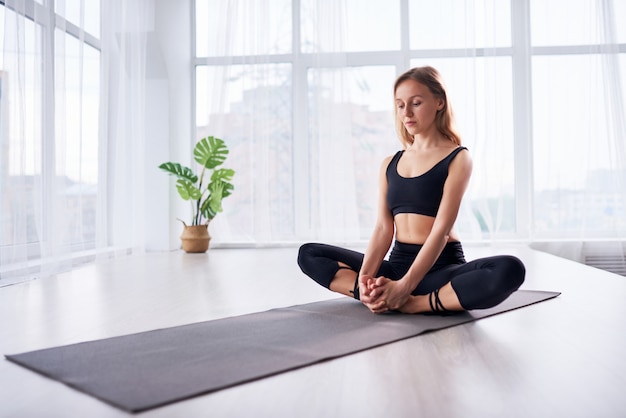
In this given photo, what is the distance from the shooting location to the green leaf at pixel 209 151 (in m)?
5.43

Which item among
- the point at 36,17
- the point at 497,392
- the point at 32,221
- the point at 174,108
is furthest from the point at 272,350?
the point at 174,108

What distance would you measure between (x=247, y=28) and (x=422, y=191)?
409 cm

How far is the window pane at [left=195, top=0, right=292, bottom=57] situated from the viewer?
590cm

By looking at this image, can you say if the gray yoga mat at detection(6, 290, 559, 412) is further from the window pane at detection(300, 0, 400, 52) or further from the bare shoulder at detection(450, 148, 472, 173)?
the window pane at detection(300, 0, 400, 52)

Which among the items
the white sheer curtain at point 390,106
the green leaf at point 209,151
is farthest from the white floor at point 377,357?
the white sheer curtain at point 390,106

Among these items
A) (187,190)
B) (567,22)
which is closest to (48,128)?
(187,190)

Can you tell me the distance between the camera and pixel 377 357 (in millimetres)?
1676

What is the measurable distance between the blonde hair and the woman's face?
2 cm

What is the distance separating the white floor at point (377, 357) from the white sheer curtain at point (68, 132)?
46 centimetres

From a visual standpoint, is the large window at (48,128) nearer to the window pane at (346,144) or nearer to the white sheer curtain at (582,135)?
the window pane at (346,144)

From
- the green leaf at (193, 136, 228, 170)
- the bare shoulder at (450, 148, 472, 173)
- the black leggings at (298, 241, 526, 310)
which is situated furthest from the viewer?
the green leaf at (193, 136, 228, 170)

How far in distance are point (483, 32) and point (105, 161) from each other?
3.55m

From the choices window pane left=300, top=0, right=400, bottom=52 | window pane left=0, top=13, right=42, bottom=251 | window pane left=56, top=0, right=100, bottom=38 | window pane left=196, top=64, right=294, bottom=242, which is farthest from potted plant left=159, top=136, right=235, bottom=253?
window pane left=0, top=13, right=42, bottom=251

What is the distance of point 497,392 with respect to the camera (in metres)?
1.36
